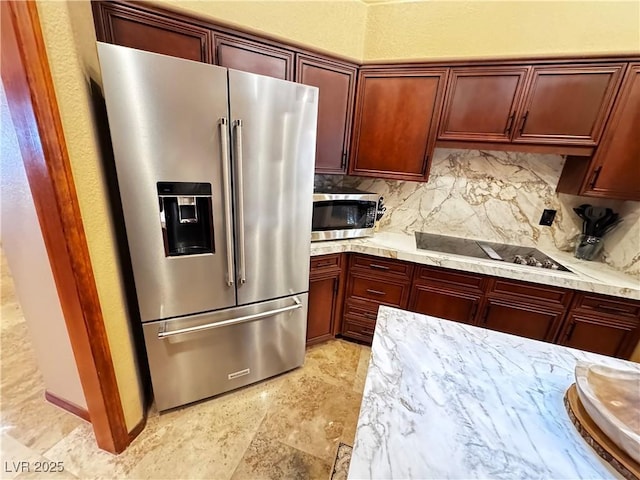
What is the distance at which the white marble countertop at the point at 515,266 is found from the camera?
1.61 metres

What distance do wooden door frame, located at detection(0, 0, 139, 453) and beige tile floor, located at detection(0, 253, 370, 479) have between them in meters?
0.23

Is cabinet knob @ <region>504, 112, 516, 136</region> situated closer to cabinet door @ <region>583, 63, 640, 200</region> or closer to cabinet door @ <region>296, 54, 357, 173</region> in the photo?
cabinet door @ <region>583, 63, 640, 200</region>

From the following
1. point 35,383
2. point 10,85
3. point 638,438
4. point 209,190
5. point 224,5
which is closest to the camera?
point 638,438

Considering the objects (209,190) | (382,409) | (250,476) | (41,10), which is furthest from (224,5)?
(250,476)

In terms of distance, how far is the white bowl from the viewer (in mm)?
574

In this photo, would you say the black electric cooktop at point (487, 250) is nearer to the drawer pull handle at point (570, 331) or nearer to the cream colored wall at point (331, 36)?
the drawer pull handle at point (570, 331)

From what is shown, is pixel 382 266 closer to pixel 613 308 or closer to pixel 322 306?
pixel 322 306

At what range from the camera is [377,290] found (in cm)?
207

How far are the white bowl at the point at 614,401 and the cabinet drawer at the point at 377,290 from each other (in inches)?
49.2

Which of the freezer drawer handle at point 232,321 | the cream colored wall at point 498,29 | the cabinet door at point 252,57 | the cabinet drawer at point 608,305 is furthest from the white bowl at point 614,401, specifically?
the cabinet door at point 252,57

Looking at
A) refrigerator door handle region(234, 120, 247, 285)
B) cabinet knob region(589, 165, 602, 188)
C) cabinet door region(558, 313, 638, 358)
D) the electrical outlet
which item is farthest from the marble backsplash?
refrigerator door handle region(234, 120, 247, 285)

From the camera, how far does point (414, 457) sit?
0.58 metres

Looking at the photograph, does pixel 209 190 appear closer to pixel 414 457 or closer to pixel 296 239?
pixel 296 239

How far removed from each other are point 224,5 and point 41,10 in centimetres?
83
